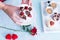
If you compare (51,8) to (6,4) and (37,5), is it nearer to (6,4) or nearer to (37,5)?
(37,5)

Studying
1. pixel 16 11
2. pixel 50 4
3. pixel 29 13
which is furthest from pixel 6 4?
pixel 50 4

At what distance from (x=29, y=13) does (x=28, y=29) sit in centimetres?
15

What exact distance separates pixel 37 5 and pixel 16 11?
219 millimetres

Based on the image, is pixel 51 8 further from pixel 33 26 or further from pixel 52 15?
pixel 33 26

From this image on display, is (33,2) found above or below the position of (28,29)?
above

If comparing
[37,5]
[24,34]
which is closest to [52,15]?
[37,5]

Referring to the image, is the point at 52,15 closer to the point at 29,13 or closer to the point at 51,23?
the point at 51,23

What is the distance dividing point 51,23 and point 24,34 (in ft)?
0.92

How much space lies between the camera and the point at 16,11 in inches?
51.1

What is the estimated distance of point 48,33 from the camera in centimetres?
131

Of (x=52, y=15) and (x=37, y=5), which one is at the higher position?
(x=37, y=5)

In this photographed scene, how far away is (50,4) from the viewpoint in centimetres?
135

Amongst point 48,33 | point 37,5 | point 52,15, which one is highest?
point 37,5

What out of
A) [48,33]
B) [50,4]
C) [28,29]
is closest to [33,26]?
[28,29]
